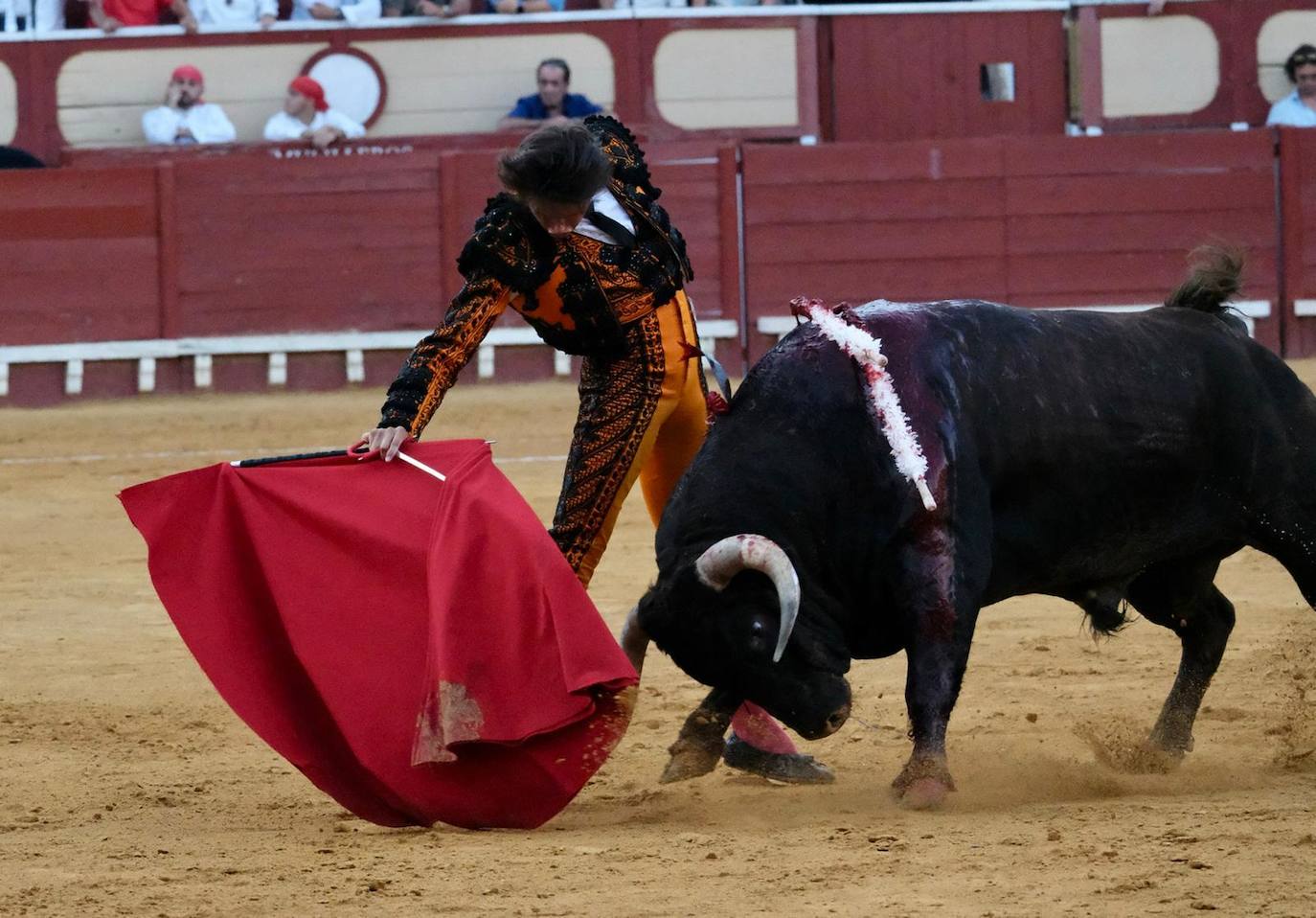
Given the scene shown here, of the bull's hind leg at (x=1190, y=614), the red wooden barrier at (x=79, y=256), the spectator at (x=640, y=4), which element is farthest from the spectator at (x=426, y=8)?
the bull's hind leg at (x=1190, y=614)

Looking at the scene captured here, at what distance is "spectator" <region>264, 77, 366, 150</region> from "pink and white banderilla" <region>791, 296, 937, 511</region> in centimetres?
690

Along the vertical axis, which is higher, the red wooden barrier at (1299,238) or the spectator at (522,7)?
the spectator at (522,7)

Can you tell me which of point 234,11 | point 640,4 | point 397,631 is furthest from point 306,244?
point 397,631

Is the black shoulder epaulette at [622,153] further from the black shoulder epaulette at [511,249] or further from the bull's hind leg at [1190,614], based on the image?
the bull's hind leg at [1190,614]

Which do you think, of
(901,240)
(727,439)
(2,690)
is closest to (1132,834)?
(727,439)

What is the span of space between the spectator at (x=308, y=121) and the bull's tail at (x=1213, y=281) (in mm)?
6812

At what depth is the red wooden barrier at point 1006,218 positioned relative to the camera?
32.7 feet

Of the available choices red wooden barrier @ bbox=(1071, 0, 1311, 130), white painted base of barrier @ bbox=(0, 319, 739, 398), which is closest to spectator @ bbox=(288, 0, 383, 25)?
white painted base of barrier @ bbox=(0, 319, 739, 398)

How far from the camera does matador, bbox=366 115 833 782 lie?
128 inches

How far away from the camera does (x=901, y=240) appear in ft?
32.9

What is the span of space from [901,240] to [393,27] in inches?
113

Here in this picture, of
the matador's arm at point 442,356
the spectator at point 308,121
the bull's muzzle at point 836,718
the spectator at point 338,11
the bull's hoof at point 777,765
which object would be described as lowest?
the bull's hoof at point 777,765

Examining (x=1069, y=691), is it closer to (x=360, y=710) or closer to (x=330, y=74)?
(x=360, y=710)

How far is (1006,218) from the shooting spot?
10047 mm
